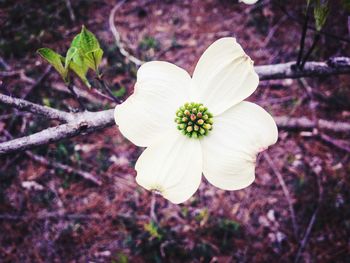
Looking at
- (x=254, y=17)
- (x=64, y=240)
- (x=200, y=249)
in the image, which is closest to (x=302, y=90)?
(x=254, y=17)

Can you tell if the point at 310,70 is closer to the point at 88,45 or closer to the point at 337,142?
the point at 88,45

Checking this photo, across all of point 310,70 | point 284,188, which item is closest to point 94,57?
point 310,70

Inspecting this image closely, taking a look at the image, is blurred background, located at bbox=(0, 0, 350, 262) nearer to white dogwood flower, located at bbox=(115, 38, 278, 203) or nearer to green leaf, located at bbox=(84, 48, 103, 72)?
white dogwood flower, located at bbox=(115, 38, 278, 203)

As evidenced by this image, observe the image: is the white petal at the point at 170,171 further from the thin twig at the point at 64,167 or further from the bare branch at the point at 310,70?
the thin twig at the point at 64,167

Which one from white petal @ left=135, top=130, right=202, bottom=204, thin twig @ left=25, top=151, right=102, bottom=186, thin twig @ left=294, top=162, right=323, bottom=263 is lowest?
thin twig @ left=294, top=162, right=323, bottom=263

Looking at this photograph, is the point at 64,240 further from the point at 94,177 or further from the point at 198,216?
the point at 198,216

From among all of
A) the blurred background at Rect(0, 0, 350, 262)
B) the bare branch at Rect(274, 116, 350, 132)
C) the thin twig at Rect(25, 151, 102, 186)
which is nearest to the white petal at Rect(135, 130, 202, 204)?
the blurred background at Rect(0, 0, 350, 262)
